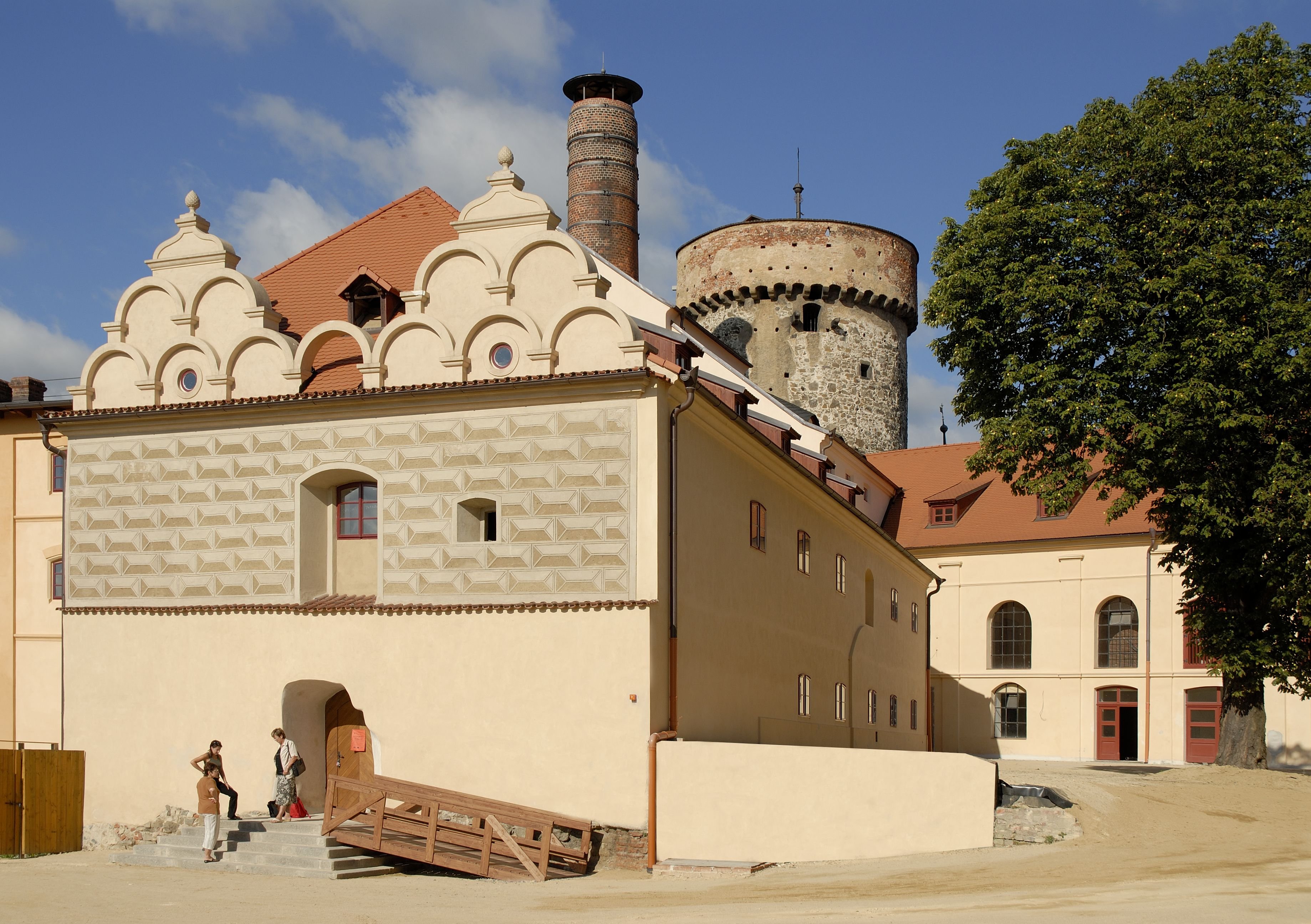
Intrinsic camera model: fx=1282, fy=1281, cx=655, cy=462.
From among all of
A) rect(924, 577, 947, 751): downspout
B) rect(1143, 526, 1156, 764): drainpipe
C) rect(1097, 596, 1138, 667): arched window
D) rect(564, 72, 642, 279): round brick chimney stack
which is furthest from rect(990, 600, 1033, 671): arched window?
rect(564, 72, 642, 279): round brick chimney stack

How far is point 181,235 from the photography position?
69.9ft

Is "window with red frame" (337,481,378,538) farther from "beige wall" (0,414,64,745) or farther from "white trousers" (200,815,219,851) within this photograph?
"beige wall" (0,414,64,745)

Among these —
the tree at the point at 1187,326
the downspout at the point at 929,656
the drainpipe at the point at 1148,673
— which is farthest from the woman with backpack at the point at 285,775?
the drainpipe at the point at 1148,673

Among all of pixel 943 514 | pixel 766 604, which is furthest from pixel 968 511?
pixel 766 604

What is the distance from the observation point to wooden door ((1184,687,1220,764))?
3934 cm

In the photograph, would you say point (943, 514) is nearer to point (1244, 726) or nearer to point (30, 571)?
point (1244, 726)

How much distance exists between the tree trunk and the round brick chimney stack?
86.3 ft

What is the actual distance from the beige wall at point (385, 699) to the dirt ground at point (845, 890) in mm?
1420

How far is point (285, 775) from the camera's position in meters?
17.9

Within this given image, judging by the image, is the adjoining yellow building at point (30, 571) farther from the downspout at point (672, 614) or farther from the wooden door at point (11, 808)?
the downspout at point (672, 614)

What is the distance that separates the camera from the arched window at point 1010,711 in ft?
141

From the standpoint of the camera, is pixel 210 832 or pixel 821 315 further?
pixel 821 315

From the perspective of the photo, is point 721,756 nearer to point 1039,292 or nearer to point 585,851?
point 585,851

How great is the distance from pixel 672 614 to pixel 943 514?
1182 inches
